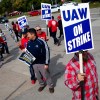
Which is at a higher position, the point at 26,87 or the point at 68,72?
the point at 68,72

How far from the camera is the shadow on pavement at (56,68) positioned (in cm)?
988

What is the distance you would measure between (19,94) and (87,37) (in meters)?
4.66

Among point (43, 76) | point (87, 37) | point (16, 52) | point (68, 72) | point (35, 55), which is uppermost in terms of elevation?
point (87, 37)

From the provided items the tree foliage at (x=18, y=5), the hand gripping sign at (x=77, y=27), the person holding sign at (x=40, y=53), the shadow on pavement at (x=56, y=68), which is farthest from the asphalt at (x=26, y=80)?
the tree foliage at (x=18, y=5)

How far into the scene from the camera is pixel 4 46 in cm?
1519

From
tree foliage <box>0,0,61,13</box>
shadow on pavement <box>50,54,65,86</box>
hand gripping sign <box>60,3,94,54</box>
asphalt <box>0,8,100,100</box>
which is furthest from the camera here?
tree foliage <box>0,0,61,13</box>

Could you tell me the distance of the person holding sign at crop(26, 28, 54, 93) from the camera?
801 cm

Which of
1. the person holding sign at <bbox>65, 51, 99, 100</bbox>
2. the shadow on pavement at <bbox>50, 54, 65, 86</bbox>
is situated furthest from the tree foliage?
the person holding sign at <bbox>65, 51, 99, 100</bbox>

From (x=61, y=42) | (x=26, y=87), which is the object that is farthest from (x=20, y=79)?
(x=61, y=42)

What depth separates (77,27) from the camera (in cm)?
446

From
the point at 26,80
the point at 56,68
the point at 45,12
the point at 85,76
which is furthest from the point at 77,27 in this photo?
the point at 45,12

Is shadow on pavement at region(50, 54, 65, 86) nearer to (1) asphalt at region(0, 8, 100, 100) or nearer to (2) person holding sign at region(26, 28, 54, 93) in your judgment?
(1) asphalt at region(0, 8, 100, 100)

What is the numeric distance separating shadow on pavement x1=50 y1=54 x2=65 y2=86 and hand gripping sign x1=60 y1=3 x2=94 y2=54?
4.91 m

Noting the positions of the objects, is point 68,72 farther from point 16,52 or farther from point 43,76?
point 16,52
